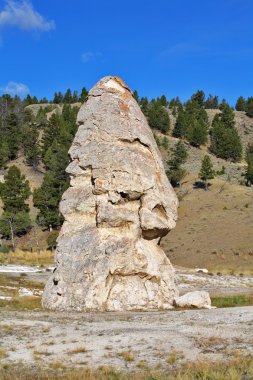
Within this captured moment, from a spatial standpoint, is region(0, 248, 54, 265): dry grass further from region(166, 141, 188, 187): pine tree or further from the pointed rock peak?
region(166, 141, 188, 187): pine tree

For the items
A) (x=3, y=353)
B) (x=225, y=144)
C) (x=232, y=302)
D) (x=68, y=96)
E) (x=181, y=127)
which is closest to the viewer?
(x=3, y=353)

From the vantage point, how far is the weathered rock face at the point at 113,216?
21547mm

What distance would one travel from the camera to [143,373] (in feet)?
33.9

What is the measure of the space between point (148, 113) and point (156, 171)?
378 ft

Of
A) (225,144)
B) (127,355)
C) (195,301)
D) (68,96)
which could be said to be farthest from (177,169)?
(68,96)

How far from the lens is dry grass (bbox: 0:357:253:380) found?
9227 millimetres

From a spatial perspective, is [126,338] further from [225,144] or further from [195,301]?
[225,144]

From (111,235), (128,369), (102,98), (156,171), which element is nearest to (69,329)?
(128,369)

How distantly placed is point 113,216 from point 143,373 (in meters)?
13.0

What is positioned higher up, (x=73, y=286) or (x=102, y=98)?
(x=102, y=98)

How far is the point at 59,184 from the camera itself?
76375 millimetres

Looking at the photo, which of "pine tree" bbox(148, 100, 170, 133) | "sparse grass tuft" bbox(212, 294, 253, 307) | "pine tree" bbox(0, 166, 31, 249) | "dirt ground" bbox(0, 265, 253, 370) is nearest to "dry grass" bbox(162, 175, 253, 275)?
"sparse grass tuft" bbox(212, 294, 253, 307)

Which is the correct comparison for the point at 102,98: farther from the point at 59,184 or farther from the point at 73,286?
the point at 59,184

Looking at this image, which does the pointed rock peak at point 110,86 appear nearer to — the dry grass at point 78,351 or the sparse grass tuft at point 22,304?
the sparse grass tuft at point 22,304
